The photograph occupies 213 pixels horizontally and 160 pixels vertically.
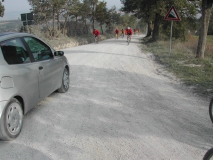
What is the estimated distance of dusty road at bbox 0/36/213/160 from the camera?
346 cm

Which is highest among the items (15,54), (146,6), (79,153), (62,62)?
(146,6)

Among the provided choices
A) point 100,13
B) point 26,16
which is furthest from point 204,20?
point 100,13

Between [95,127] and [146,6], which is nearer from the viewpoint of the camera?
[95,127]

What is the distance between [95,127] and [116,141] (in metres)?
0.62

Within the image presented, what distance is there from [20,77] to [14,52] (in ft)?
1.59

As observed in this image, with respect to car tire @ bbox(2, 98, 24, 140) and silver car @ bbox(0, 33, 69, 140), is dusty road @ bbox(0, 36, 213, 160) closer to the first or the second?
car tire @ bbox(2, 98, 24, 140)

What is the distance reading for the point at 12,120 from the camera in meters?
3.72

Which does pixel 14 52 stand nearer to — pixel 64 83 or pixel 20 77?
pixel 20 77

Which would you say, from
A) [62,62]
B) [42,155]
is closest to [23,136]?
[42,155]

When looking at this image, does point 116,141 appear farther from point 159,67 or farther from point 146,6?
point 146,6

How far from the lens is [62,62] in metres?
6.16

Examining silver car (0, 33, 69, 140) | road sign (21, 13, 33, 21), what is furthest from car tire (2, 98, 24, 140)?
road sign (21, 13, 33, 21)

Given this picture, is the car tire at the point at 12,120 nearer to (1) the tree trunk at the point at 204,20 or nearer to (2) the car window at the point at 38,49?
(2) the car window at the point at 38,49

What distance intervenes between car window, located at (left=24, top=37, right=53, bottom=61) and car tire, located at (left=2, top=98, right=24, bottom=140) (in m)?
1.23
